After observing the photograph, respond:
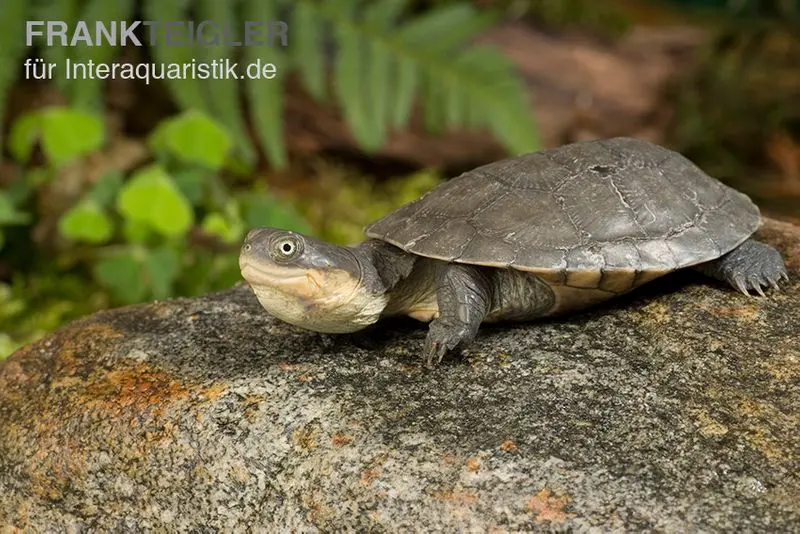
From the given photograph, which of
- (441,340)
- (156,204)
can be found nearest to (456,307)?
(441,340)

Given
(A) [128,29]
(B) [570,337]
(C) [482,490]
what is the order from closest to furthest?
1. (C) [482,490]
2. (B) [570,337]
3. (A) [128,29]

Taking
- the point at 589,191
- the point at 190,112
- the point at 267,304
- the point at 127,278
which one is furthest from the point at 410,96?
the point at 267,304

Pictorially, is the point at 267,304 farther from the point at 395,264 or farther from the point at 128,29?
the point at 128,29

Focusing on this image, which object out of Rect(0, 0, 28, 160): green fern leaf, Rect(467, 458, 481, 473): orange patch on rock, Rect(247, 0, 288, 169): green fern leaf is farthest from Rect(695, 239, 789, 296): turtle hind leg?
Rect(0, 0, 28, 160): green fern leaf

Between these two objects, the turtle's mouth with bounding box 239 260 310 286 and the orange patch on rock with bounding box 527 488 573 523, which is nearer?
the orange patch on rock with bounding box 527 488 573 523

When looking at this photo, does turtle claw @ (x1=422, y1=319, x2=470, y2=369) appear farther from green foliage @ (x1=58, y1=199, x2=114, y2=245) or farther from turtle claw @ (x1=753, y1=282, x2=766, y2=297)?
green foliage @ (x1=58, y1=199, x2=114, y2=245)

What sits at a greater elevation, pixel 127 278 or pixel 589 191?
pixel 589 191

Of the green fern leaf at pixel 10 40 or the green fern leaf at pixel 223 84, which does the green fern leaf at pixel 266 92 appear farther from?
the green fern leaf at pixel 10 40
